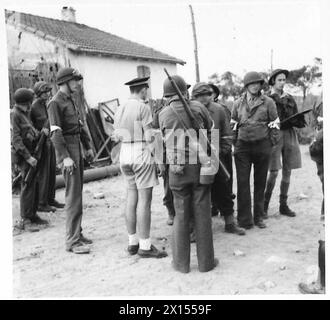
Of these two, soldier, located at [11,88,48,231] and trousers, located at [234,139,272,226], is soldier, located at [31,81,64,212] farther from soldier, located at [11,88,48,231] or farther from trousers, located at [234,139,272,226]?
trousers, located at [234,139,272,226]

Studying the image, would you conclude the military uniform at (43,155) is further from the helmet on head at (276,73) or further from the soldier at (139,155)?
the helmet on head at (276,73)

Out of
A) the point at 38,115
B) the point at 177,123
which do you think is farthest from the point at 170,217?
the point at 38,115

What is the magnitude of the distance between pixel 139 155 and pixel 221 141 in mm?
1146

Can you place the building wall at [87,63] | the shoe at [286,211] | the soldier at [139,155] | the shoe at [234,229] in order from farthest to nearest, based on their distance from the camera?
1. the building wall at [87,63]
2. the shoe at [286,211]
3. the shoe at [234,229]
4. the soldier at [139,155]

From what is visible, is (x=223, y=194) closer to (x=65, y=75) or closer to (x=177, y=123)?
(x=177, y=123)

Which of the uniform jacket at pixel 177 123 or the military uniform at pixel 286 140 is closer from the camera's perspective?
the uniform jacket at pixel 177 123

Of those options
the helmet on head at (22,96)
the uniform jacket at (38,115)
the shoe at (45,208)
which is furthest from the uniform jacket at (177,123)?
the shoe at (45,208)

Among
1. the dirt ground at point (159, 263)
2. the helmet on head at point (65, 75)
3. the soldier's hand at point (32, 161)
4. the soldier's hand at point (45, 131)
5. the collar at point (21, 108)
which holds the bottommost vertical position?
the dirt ground at point (159, 263)

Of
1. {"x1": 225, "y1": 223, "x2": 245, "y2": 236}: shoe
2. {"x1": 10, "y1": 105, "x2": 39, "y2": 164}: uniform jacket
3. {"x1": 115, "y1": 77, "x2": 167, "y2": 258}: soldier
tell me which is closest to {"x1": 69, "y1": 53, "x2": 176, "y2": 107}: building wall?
{"x1": 10, "y1": 105, "x2": 39, "y2": 164}: uniform jacket

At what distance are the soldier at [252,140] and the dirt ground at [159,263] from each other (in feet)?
1.04

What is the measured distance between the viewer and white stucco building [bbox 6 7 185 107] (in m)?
11.0

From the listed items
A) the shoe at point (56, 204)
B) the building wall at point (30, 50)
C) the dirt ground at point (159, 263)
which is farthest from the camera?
the building wall at point (30, 50)

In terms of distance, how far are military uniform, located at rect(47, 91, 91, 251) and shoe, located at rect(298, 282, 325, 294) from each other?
2727 mm

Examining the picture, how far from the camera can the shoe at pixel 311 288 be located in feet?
12.0
